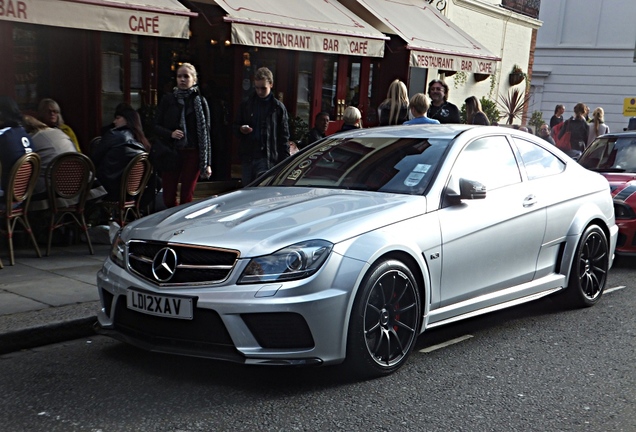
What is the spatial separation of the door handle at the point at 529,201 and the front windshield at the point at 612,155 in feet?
14.2

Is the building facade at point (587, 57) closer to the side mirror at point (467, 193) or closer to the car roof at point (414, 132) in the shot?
the car roof at point (414, 132)

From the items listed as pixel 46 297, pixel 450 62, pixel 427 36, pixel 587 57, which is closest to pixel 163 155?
pixel 46 297

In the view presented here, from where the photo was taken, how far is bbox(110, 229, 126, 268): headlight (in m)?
5.04

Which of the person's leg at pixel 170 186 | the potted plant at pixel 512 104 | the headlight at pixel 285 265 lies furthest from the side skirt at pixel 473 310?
the potted plant at pixel 512 104

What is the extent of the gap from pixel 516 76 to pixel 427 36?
7.86 metres

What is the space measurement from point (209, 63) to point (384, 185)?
9.20m

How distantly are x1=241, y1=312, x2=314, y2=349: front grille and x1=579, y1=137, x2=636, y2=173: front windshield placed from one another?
22.4 ft

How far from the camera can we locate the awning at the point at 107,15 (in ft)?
25.4

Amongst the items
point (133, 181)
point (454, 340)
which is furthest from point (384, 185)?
point (133, 181)

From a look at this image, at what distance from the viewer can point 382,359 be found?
4.92 m

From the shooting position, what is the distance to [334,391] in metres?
4.70

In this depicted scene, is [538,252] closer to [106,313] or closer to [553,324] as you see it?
[553,324]

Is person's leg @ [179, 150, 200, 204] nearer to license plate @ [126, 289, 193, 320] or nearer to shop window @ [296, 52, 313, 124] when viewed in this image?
license plate @ [126, 289, 193, 320]

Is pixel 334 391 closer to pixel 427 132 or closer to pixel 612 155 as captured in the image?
pixel 427 132
